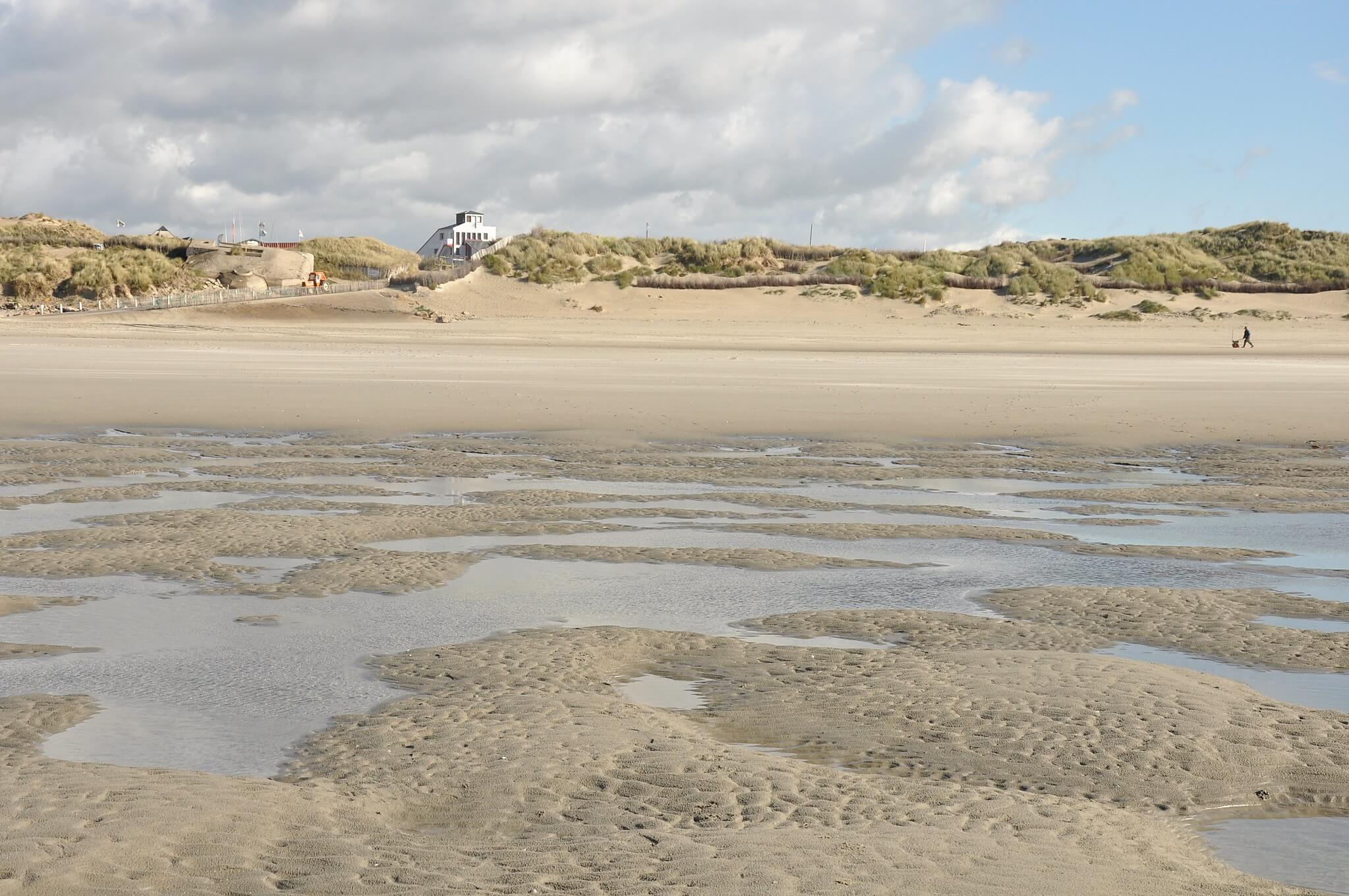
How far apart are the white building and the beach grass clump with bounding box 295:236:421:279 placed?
3376cm

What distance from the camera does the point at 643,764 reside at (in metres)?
3.96

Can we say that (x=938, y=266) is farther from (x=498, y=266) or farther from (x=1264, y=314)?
(x=498, y=266)

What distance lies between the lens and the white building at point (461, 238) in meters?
106

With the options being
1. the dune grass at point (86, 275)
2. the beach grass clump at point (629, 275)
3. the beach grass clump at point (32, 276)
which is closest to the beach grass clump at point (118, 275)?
the dune grass at point (86, 275)

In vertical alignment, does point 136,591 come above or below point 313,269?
below

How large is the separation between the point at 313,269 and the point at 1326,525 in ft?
155

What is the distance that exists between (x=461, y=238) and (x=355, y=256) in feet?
169

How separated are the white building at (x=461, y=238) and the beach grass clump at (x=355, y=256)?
3376 cm

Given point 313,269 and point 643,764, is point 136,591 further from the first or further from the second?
point 313,269

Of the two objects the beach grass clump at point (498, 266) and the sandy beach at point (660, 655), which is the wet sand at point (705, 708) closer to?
the sandy beach at point (660, 655)

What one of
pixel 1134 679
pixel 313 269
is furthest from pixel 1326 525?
pixel 313 269

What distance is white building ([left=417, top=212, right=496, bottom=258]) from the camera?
10631 centimetres

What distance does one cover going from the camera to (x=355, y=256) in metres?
61.7

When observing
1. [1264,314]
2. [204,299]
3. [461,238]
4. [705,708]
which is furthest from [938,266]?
[461,238]
